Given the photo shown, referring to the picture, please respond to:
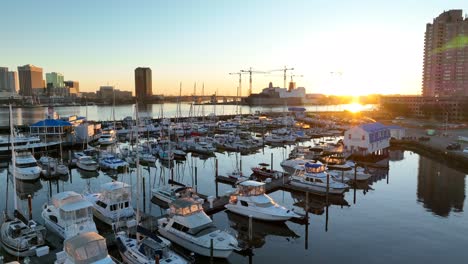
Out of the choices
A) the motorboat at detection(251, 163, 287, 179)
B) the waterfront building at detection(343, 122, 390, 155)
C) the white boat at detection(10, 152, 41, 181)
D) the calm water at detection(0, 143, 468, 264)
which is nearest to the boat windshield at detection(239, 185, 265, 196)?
the calm water at detection(0, 143, 468, 264)

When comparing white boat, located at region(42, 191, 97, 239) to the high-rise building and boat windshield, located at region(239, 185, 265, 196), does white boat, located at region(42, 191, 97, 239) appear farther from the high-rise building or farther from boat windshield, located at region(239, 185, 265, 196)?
the high-rise building

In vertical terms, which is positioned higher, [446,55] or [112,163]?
[446,55]

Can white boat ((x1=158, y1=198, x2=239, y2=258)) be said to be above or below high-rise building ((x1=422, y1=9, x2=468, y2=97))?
below

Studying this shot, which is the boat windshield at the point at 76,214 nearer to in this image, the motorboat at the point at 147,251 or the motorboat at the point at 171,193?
the motorboat at the point at 147,251

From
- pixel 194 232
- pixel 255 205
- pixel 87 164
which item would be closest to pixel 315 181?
pixel 255 205

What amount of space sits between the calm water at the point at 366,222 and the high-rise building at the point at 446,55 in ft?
375

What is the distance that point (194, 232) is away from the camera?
19422 millimetres

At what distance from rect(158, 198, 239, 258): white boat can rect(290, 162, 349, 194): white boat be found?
14.3 metres

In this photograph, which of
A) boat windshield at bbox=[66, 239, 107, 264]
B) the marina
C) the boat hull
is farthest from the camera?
the marina

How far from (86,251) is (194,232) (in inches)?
260

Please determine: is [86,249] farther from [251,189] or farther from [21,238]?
[251,189]

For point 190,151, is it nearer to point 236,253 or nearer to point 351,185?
point 351,185

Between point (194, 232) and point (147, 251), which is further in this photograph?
point (194, 232)

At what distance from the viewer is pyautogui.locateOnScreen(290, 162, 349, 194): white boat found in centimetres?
3100
